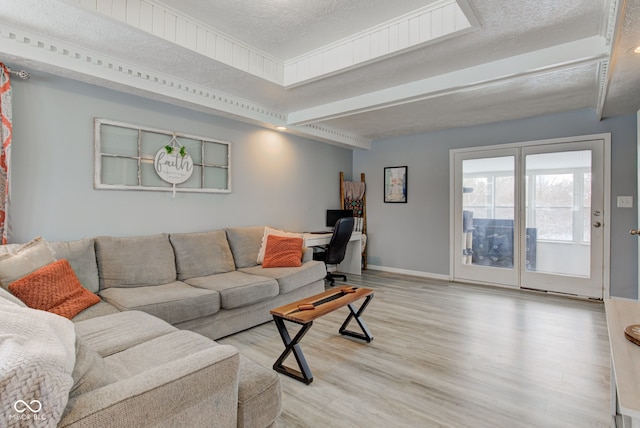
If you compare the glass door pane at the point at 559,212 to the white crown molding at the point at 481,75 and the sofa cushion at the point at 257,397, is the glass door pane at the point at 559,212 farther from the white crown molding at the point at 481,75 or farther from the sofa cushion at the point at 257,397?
the sofa cushion at the point at 257,397

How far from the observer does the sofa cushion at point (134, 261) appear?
2816mm

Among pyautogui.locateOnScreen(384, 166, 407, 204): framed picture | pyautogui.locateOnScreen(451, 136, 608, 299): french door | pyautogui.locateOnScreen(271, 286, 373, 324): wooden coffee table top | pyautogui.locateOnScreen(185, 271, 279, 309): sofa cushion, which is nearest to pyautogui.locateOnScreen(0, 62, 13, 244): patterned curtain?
pyautogui.locateOnScreen(185, 271, 279, 309): sofa cushion

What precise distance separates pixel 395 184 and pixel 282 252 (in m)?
2.73

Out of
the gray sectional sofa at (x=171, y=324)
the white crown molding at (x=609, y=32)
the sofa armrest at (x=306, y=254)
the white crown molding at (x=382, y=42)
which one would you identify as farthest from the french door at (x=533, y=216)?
the white crown molding at (x=382, y=42)

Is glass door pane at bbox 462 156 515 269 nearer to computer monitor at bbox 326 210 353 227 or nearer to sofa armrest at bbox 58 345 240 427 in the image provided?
computer monitor at bbox 326 210 353 227

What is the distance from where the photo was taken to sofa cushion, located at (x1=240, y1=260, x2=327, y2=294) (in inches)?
136

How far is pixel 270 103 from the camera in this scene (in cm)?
404

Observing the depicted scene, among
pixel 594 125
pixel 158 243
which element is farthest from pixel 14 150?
pixel 594 125

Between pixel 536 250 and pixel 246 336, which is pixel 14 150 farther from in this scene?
pixel 536 250

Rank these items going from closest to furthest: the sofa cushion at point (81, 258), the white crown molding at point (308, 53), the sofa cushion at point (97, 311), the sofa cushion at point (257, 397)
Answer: the sofa cushion at point (257, 397) → the sofa cushion at point (97, 311) → the white crown molding at point (308, 53) → the sofa cushion at point (81, 258)

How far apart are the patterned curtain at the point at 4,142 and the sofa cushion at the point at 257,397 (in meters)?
2.36

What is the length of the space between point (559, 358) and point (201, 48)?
3.72 meters

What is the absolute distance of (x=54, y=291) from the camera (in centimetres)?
215

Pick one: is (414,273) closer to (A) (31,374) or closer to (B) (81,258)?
(B) (81,258)
